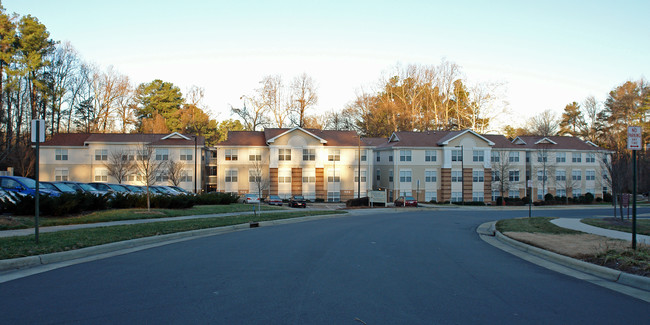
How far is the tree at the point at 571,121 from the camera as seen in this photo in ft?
293

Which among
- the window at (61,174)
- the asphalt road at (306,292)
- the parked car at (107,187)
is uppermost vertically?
the window at (61,174)

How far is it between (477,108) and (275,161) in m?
37.4

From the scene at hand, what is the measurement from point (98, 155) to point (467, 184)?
4494cm

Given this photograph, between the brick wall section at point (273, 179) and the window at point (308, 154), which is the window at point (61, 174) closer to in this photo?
the brick wall section at point (273, 179)

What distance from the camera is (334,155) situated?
58656 millimetres

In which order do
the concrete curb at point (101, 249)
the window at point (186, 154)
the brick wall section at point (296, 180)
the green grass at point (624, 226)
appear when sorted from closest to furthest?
the concrete curb at point (101, 249) → the green grass at point (624, 226) → the window at point (186, 154) → the brick wall section at point (296, 180)

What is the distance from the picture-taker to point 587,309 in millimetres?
6781

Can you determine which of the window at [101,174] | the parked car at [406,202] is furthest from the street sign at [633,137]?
the window at [101,174]

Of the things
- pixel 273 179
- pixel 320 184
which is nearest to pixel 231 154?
pixel 273 179

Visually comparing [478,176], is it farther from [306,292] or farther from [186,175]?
[306,292]

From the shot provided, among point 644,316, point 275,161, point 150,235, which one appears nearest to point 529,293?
point 644,316

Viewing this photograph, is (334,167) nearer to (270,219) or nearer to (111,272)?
(270,219)

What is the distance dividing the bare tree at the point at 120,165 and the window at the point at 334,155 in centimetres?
2271

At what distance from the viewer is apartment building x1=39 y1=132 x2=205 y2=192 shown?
54.3 meters
